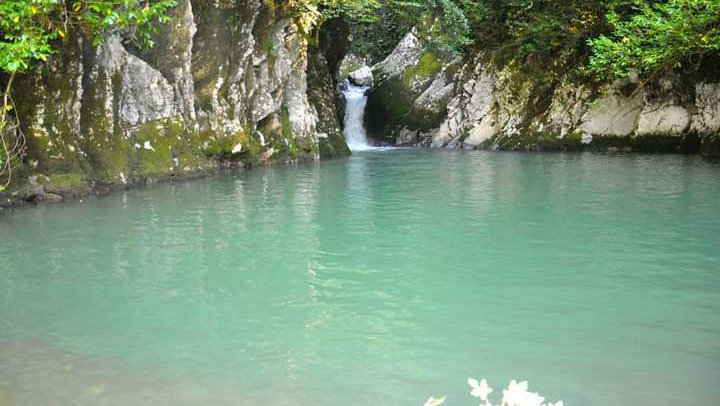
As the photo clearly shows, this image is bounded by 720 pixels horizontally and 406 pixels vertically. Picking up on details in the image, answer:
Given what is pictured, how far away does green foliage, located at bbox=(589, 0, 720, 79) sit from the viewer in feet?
56.5

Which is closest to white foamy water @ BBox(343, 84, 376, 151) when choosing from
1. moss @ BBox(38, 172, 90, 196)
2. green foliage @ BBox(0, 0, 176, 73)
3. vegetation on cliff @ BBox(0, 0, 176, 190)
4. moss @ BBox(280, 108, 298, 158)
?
moss @ BBox(280, 108, 298, 158)

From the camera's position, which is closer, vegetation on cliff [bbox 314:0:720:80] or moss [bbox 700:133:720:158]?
vegetation on cliff [bbox 314:0:720:80]

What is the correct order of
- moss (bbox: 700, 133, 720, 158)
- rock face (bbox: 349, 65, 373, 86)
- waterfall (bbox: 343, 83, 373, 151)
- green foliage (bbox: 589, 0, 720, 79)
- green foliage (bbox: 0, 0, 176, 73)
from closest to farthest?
green foliage (bbox: 0, 0, 176, 73) → green foliage (bbox: 589, 0, 720, 79) → moss (bbox: 700, 133, 720, 158) → waterfall (bbox: 343, 83, 373, 151) → rock face (bbox: 349, 65, 373, 86)

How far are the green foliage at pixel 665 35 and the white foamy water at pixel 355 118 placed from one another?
48.0 feet

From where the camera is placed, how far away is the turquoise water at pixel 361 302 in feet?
14.5

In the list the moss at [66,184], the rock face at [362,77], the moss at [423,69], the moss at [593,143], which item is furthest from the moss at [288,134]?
the rock face at [362,77]

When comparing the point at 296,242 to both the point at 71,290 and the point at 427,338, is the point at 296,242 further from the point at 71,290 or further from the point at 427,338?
the point at 427,338

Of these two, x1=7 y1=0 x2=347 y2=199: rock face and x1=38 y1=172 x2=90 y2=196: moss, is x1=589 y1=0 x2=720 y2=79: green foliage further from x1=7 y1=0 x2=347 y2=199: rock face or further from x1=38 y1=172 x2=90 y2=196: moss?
x1=38 y1=172 x2=90 y2=196: moss

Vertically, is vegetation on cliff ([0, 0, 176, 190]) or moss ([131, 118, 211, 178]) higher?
vegetation on cliff ([0, 0, 176, 190])

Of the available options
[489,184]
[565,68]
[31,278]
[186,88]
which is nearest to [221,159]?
[186,88]

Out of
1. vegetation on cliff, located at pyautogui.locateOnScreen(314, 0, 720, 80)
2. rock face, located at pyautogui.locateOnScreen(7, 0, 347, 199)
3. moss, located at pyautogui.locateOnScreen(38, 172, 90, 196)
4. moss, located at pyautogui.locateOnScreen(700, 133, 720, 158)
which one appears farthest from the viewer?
moss, located at pyautogui.locateOnScreen(700, 133, 720, 158)

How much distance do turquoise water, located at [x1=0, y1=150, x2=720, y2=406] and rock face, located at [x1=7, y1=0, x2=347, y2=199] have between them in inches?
80.0

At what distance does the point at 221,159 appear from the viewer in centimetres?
1917

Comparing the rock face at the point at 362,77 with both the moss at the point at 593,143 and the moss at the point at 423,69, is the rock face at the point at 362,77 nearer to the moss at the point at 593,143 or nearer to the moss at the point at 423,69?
the moss at the point at 423,69
